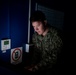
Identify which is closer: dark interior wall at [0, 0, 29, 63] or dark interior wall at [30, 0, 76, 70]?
dark interior wall at [0, 0, 29, 63]

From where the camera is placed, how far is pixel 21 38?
2.22 metres

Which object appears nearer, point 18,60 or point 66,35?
point 18,60

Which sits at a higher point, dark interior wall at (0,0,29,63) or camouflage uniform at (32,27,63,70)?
dark interior wall at (0,0,29,63)

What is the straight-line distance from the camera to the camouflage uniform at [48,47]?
1.92 metres

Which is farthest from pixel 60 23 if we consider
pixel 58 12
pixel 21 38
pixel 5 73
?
pixel 5 73

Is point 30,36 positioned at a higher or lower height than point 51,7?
lower

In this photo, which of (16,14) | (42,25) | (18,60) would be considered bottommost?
(18,60)

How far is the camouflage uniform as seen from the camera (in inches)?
75.4

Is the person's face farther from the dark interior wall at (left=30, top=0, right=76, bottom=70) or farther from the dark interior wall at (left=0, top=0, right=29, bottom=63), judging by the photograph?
the dark interior wall at (left=30, top=0, right=76, bottom=70)

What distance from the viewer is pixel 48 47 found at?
1978 millimetres

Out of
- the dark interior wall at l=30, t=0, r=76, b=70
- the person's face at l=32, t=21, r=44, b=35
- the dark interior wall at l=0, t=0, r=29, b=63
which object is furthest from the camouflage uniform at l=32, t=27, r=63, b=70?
the dark interior wall at l=30, t=0, r=76, b=70

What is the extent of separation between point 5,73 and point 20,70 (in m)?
0.16

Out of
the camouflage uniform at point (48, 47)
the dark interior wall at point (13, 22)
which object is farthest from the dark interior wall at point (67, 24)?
the camouflage uniform at point (48, 47)

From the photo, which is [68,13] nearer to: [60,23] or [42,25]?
[60,23]
